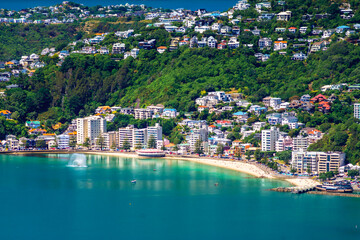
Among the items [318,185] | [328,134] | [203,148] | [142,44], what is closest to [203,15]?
[142,44]

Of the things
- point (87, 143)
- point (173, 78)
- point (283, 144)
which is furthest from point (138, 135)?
point (283, 144)

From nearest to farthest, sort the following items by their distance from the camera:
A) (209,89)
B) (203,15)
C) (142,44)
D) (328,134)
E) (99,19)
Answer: (328,134), (209,89), (142,44), (203,15), (99,19)

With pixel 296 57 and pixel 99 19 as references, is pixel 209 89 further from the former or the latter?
pixel 99 19

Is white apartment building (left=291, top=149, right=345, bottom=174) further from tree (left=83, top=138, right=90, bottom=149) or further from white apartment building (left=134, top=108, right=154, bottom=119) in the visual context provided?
tree (left=83, top=138, right=90, bottom=149)

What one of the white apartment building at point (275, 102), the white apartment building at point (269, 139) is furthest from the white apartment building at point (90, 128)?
the white apartment building at point (269, 139)

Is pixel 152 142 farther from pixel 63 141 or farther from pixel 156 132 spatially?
pixel 63 141

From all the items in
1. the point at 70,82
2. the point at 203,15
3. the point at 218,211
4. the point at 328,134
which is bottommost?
the point at 218,211

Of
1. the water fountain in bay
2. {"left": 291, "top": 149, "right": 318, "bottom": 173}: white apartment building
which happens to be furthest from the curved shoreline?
the water fountain in bay
